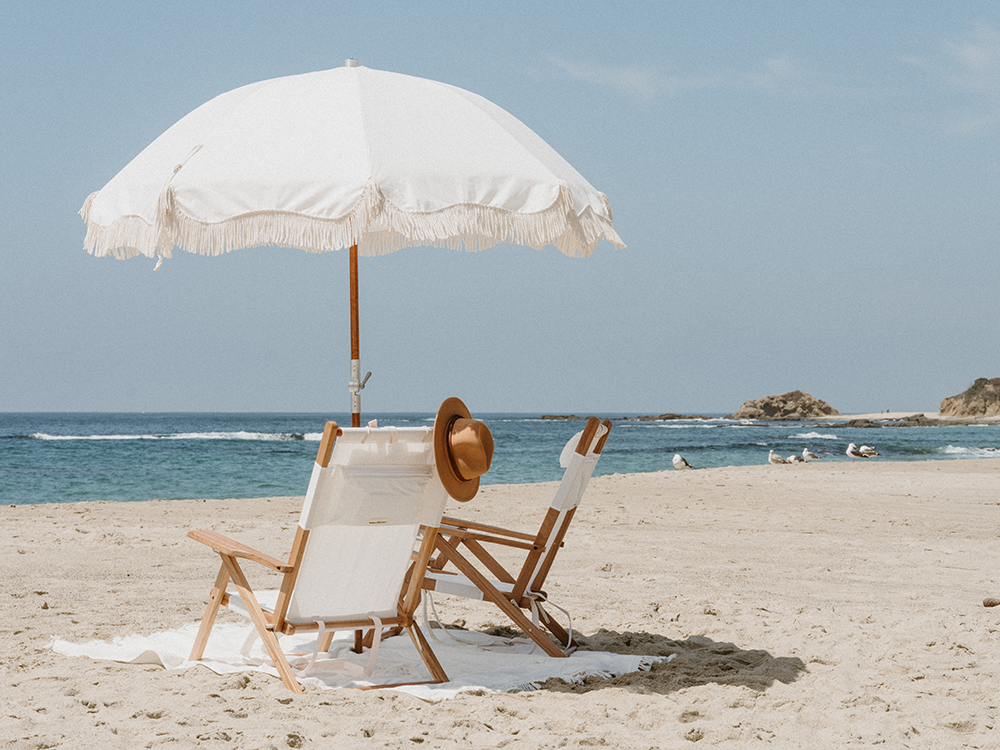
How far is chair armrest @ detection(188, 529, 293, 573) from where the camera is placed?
11.2ft

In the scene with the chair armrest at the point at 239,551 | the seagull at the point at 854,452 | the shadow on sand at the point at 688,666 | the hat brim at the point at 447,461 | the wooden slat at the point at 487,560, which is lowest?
the shadow on sand at the point at 688,666

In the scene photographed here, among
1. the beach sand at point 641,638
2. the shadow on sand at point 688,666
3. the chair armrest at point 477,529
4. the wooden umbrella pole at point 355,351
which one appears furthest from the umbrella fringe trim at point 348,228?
the shadow on sand at point 688,666

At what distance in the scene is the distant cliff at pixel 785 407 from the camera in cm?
7006

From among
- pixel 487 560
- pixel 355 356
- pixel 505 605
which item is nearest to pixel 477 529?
pixel 487 560

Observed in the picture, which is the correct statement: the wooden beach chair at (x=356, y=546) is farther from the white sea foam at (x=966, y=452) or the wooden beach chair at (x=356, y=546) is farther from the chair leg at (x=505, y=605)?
the white sea foam at (x=966, y=452)

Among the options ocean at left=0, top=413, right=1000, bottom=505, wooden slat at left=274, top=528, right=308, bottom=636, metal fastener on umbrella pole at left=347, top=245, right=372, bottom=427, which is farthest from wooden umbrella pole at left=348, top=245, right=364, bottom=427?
ocean at left=0, top=413, right=1000, bottom=505

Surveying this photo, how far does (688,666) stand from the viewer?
4066 mm

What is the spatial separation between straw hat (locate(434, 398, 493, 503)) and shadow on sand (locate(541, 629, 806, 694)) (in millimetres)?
953

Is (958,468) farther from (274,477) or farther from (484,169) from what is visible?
(484,169)

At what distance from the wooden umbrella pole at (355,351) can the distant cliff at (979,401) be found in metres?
62.9

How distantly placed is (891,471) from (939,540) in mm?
8713

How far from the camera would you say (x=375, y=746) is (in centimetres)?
292

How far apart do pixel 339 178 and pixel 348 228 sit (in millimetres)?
196

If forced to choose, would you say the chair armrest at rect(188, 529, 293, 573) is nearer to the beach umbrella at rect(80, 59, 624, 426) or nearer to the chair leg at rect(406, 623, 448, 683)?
the chair leg at rect(406, 623, 448, 683)
